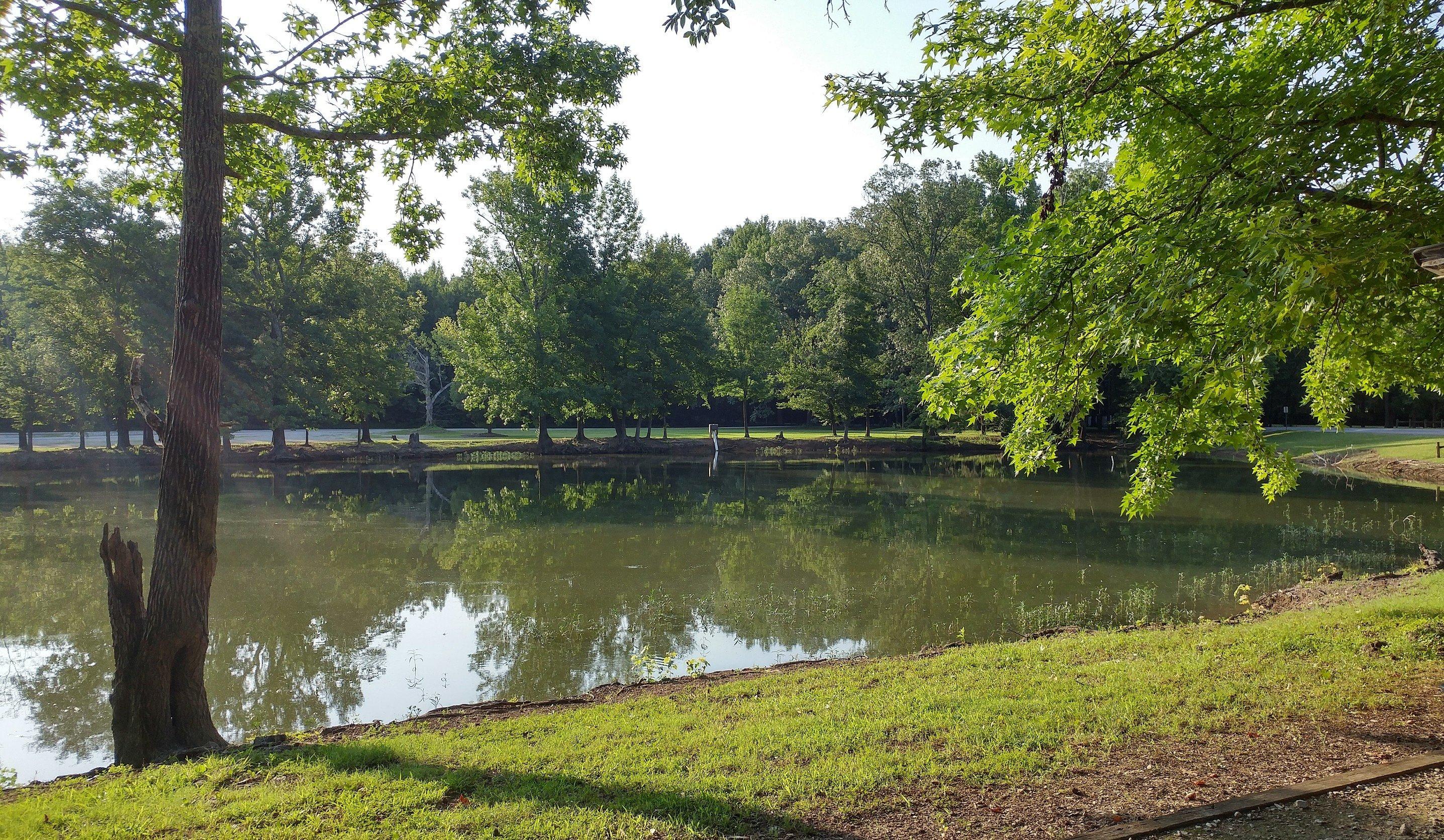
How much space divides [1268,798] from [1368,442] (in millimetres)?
40841

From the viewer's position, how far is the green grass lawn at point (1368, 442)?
31219mm

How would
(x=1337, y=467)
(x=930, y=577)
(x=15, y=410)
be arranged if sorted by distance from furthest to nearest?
(x=15, y=410) → (x=1337, y=467) → (x=930, y=577)

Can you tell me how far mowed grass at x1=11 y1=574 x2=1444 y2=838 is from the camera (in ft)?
14.9

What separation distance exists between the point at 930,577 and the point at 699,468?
74.7 feet

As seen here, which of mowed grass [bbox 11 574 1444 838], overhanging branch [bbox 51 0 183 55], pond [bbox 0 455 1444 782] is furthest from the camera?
pond [bbox 0 455 1444 782]

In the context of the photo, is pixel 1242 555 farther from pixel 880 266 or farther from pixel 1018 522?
pixel 880 266

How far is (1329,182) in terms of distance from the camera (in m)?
5.79

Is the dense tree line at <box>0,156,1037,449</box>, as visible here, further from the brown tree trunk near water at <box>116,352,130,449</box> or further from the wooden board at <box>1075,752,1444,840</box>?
the wooden board at <box>1075,752,1444,840</box>

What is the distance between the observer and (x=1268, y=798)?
13.8ft

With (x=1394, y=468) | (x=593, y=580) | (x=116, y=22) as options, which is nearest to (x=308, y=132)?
(x=116, y=22)

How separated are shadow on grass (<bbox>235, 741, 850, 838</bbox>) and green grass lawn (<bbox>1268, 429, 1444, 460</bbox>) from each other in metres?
31.2

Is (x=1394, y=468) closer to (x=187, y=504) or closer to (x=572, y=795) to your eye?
(x=572, y=795)

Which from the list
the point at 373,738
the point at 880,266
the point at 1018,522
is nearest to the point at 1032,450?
the point at 373,738

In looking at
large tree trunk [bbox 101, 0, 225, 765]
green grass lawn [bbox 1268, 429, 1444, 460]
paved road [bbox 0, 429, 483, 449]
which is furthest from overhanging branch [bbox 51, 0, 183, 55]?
paved road [bbox 0, 429, 483, 449]
